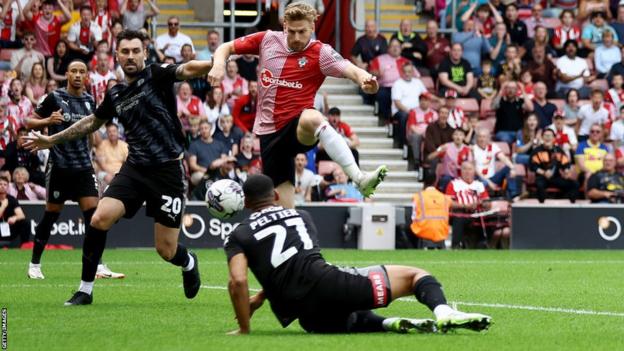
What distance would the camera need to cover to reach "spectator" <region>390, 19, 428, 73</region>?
27.7 m

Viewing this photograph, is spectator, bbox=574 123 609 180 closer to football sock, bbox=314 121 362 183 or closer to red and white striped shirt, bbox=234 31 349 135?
red and white striped shirt, bbox=234 31 349 135

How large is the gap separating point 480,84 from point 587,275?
11.5 m

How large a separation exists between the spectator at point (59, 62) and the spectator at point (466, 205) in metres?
7.09

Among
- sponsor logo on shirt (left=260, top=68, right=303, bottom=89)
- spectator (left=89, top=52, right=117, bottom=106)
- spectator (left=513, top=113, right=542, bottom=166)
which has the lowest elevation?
spectator (left=513, top=113, right=542, bottom=166)

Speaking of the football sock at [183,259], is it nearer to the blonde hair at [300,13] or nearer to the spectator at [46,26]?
the blonde hair at [300,13]

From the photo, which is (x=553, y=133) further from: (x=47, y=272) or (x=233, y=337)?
(x=233, y=337)

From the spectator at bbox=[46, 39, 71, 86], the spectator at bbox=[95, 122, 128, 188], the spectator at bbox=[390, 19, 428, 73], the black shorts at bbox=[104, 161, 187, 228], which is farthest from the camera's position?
the spectator at bbox=[390, 19, 428, 73]

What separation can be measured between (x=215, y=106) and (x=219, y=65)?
1399 centimetres

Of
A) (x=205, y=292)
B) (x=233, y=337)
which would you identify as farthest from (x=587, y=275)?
(x=233, y=337)

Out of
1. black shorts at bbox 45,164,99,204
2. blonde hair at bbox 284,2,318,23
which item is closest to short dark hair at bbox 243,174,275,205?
blonde hair at bbox 284,2,318,23

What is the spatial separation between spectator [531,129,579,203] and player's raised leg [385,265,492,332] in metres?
16.1

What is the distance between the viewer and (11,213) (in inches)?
842

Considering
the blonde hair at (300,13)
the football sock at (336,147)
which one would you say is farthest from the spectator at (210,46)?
the football sock at (336,147)

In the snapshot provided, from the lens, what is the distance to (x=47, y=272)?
1656 centimetres
